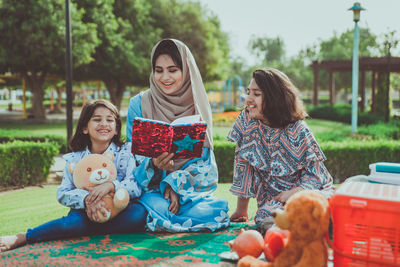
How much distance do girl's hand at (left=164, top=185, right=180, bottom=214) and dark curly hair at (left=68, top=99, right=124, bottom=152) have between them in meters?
0.57

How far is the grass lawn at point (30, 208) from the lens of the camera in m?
4.30

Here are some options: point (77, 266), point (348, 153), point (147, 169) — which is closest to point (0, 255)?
point (77, 266)

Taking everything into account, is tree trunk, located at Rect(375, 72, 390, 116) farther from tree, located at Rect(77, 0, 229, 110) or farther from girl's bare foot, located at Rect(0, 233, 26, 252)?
girl's bare foot, located at Rect(0, 233, 26, 252)

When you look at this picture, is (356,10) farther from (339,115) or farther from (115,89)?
(115,89)

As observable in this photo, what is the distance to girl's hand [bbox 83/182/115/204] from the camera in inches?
111

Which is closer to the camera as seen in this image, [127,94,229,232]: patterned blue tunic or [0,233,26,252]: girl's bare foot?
[0,233,26,252]: girl's bare foot

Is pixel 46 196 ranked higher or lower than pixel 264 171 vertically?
lower

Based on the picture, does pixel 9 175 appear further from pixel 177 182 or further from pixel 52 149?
pixel 177 182

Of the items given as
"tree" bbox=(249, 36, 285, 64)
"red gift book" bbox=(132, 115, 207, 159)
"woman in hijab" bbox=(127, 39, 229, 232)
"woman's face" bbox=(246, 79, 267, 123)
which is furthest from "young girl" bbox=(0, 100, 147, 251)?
"tree" bbox=(249, 36, 285, 64)

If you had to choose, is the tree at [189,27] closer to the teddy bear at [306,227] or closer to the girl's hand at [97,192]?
the girl's hand at [97,192]

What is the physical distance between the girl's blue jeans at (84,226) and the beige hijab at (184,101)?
0.55 metres

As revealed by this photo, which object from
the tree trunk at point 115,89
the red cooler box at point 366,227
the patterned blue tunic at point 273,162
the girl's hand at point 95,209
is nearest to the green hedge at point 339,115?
the tree trunk at point 115,89

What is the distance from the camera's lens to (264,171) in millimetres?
3146

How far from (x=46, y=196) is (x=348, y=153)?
5.06 m
